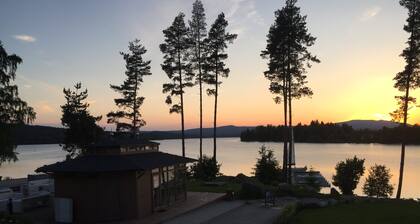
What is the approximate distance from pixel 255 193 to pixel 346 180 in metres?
17.2

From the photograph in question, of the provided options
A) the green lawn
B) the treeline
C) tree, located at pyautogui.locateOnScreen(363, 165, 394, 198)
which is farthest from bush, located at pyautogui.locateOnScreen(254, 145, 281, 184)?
the treeline

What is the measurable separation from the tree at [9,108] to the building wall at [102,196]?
789cm

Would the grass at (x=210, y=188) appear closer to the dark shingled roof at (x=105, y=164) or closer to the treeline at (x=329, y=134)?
the dark shingled roof at (x=105, y=164)

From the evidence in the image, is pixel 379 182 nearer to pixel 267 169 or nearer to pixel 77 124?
pixel 267 169

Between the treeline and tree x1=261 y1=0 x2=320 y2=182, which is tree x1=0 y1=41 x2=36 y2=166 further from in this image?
the treeline

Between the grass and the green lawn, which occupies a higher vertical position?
the green lawn

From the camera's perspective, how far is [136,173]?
15.9 metres

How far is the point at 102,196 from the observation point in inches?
611

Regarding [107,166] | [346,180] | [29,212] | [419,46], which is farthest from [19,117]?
[346,180]

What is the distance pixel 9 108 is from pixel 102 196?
9984 millimetres

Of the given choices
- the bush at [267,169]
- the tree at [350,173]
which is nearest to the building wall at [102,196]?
the bush at [267,169]

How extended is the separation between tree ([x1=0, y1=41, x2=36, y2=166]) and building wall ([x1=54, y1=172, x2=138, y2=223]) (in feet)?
25.9

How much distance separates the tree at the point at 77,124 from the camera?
36.2 m

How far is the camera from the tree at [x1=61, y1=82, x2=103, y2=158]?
36156mm
